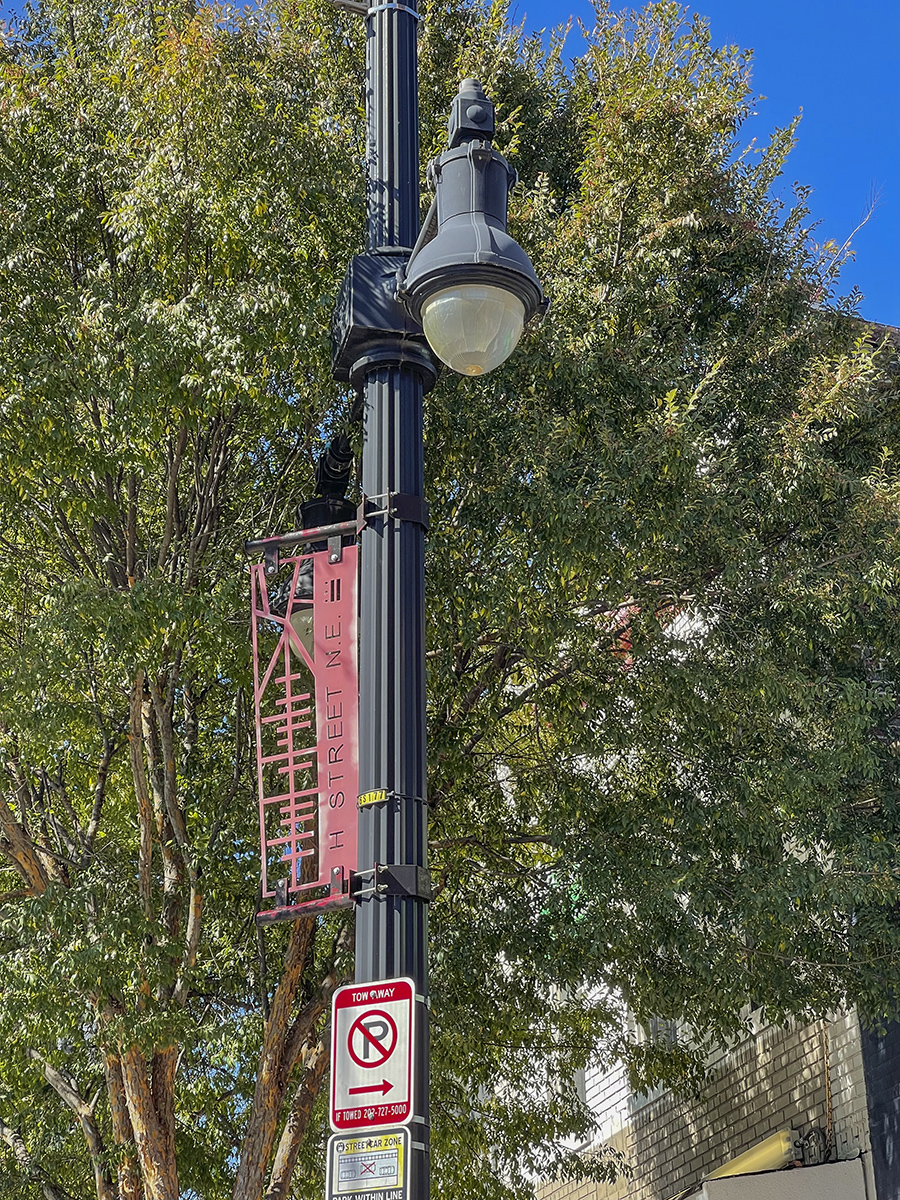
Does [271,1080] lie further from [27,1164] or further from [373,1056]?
[373,1056]

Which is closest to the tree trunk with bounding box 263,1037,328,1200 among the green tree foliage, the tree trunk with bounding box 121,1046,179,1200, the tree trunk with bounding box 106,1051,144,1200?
the green tree foliage

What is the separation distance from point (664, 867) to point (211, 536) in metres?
4.37

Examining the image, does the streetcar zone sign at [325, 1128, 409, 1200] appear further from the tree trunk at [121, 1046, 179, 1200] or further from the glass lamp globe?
the tree trunk at [121, 1046, 179, 1200]

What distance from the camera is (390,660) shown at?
16.2ft

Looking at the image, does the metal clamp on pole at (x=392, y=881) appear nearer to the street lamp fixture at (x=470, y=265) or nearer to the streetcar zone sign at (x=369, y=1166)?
the streetcar zone sign at (x=369, y=1166)

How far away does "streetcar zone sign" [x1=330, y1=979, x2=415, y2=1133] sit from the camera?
432 centimetres

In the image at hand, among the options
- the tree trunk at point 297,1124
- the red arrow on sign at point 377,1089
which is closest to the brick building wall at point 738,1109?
the tree trunk at point 297,1124

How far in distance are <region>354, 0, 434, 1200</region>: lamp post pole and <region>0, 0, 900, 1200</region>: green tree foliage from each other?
412 cm

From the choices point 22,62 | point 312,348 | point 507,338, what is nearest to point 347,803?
point 507,338

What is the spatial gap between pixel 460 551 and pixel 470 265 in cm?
648

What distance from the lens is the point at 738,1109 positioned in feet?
52.1

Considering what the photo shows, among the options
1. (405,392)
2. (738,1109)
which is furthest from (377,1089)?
(738,1109)

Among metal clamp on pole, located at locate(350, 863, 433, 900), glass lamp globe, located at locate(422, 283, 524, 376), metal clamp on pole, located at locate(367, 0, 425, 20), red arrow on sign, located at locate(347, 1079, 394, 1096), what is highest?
metal clamp on pole, located at locate(367, 0, 425, 20)

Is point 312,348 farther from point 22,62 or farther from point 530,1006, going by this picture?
point 530,1006
